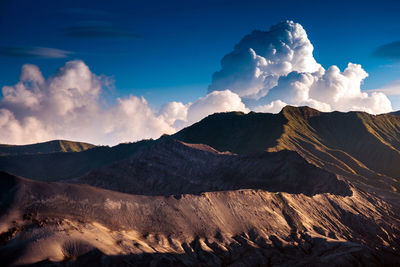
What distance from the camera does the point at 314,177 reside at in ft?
310

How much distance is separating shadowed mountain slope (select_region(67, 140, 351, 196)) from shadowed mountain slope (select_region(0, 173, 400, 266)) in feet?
64.9

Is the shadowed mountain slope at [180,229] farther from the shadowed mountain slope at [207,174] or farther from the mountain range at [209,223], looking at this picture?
the shadowed mountain slope at [207,174]

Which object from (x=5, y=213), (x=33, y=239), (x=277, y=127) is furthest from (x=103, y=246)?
(x=277, y=127)

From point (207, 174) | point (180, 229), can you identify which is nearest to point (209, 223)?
point (180, 229)

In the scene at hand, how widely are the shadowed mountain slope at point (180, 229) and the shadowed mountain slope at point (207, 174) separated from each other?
779 inches

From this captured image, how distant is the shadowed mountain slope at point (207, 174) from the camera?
311ft

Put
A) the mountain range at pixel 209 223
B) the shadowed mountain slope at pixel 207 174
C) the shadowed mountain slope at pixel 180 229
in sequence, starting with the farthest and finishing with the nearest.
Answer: the shadowed mountain slope at pixel 207 174 < the mountain range at pixel 209 223 < the shadowed mountain slope at pixel 180 229

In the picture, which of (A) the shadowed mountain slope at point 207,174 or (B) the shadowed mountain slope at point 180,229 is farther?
(A) the shadowed mountain slope at point 207,174

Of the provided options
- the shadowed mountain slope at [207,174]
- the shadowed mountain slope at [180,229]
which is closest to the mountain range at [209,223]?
the shadowed mountain slope at [180,229]

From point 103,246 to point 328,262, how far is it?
36140 mm

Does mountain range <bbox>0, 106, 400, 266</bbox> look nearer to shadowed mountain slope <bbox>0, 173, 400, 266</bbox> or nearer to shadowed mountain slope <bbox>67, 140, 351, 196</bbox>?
shadowed mountain slope <bbox>0, 173, 400, 266</bbox>

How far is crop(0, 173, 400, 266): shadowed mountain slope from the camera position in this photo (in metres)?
42.9

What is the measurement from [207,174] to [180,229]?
5530 centimetres

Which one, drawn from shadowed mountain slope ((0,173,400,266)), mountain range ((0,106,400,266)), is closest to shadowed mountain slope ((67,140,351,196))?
mountain range ((0,106,400,266))
